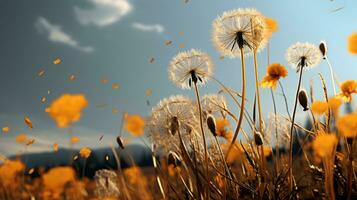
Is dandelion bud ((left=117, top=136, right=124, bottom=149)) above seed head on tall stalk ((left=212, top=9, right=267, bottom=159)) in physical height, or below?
below

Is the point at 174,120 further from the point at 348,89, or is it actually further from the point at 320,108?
the point at 348,89

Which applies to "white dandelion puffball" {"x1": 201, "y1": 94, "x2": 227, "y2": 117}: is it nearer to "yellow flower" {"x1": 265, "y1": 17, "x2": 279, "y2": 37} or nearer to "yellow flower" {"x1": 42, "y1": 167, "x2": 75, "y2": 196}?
"yellow flower" {"x1": 265, "y1": 17, "x2": 279, "y2": 37}

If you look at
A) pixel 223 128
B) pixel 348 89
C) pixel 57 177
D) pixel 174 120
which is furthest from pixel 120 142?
pixel 348 89

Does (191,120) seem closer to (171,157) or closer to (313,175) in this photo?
(171,157)

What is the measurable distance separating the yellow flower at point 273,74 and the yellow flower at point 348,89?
1.18ft

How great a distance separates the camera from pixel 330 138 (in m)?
1.01

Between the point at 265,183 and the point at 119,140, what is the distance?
85 centimetres

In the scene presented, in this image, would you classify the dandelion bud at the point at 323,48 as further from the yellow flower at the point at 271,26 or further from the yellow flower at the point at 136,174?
the yellow flower at the point at 136,174

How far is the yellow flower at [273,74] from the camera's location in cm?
287

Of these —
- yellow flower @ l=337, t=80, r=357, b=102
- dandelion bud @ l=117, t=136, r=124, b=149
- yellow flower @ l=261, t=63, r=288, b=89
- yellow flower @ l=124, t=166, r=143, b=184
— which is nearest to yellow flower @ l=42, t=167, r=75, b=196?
yellow flower @ l=124, t=166, r=143, b=184

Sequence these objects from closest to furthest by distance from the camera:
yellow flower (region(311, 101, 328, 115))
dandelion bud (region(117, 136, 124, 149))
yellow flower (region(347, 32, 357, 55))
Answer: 1. yellow flower (region(347, 32, 357, 55))
2. yellow flower (region(311, 101, 328, 115))
3. dandelion bud (region(117, 136, 124, 149))

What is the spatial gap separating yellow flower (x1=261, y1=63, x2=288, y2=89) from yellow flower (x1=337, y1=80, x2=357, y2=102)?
14.1 inches

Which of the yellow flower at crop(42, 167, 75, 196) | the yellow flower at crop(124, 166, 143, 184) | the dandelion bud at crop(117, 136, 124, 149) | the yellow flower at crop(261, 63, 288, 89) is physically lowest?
the yellow flower at crop(124, 166, 143, 184)

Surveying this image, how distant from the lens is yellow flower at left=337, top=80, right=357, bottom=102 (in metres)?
2.75
